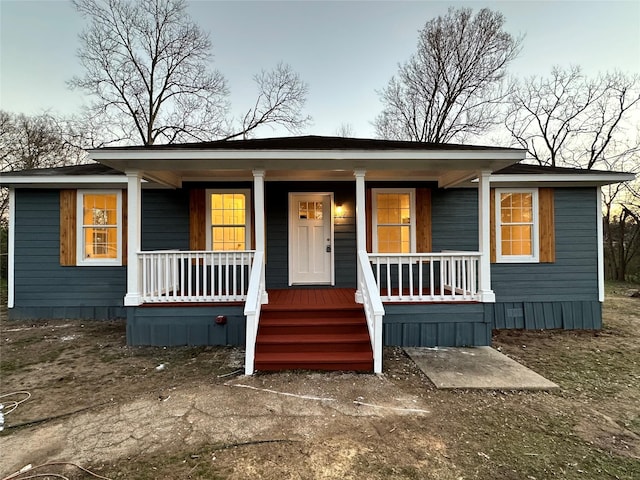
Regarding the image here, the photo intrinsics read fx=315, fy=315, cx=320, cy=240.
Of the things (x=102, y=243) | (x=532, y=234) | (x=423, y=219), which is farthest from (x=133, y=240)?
Result: (x=532, y=234)

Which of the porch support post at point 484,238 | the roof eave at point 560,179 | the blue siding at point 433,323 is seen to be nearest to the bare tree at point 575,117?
the roof eave at point 560,179

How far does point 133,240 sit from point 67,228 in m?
2.75

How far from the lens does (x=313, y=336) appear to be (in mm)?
4133

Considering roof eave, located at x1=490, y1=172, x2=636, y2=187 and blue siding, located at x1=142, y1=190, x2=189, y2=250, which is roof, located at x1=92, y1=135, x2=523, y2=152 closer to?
blue siding, located at x1=142, y1=190, x2=189, y2=250

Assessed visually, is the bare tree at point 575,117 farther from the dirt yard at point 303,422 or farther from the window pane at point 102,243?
the window pane at point 102,243

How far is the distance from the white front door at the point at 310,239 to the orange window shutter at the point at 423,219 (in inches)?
68.1

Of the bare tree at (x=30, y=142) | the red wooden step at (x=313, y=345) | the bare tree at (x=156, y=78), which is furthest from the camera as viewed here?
the bare tree at (x=30, y=142)

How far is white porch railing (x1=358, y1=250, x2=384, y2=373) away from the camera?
12.3ft

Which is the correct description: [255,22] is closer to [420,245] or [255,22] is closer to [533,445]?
[420,245]

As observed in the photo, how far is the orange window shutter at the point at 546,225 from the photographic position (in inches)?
243

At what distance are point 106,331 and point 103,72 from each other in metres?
12.6

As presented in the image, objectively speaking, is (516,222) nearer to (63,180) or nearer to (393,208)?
(393,208)

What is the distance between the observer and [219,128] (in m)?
14.9

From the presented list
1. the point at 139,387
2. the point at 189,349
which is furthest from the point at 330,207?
the point at 139,387
